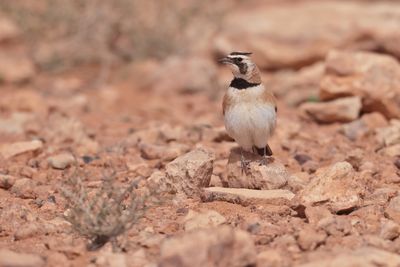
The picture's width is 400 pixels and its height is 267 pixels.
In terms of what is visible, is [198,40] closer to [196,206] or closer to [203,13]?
[203,13]

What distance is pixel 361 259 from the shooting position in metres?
4.24

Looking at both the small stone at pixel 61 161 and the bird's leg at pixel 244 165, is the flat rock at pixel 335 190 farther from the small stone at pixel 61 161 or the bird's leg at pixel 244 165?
the small stone at pixel 61 161

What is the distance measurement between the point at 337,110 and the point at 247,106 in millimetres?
2711

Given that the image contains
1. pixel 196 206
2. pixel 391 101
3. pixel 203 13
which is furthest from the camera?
pixel 203 13

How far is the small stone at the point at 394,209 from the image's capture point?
17.4ft

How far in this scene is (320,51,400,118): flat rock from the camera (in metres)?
8.77

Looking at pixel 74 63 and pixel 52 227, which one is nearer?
pixel 52 227

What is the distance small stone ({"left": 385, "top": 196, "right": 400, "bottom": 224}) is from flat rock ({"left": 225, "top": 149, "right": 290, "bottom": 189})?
0.88m

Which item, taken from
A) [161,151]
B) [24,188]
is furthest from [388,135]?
[24,188]

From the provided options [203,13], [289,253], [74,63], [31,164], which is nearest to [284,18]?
[203,13]

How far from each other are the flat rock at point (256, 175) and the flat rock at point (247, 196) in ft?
0.69

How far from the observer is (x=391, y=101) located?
8742 mm

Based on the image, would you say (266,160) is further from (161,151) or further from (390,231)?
(390,231)

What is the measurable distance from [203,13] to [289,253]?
9.09m
